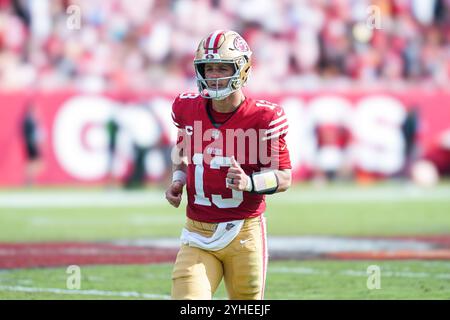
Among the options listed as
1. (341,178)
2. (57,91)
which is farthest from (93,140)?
(341,178)

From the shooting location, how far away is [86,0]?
17.9 m

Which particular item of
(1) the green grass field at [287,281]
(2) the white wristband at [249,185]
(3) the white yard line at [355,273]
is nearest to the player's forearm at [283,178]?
(2) the white wristband at [249,185]

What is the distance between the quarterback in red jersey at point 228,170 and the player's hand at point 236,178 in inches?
4.5

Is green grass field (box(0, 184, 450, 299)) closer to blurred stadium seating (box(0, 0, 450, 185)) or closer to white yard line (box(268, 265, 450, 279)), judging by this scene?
white yard line (box(268, 265, 450, 279))

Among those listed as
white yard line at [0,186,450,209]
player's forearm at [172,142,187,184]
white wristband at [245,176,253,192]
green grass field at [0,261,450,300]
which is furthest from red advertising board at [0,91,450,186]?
white wristband at [245,176,253,192]

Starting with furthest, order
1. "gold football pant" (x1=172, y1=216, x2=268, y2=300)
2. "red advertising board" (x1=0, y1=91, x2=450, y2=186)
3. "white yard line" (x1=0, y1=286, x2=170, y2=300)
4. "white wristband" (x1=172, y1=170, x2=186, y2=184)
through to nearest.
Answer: "red advertising board" (x1=0, y1=91, x2=450, y2=186)
"white yard line" (x1=0, y1=286, x2=170, y2=300)
"white wristband" (x1=172, y1=170, x2=186, y2=184)
"gold football pant" (x1=172, y1=216, x2=268, y2=300)

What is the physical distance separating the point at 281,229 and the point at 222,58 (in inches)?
259

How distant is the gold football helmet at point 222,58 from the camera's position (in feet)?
18.9

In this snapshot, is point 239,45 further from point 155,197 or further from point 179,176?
point 155,197

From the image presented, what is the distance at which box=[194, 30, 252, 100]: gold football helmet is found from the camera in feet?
18.9

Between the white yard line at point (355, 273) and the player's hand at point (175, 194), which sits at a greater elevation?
the player's hand at point (175, 194)

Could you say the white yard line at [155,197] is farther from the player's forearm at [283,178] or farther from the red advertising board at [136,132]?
the player's forearm at [283,178]

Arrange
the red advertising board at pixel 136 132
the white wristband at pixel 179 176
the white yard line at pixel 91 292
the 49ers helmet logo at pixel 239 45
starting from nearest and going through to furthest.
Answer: the 49ers helmet logo at pixel 239 45 → the white wristband at pixel 179 176 → the white yard line at pixel 91 292 → the red advertising board at pixel 136 132

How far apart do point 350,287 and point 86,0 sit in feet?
36.4
